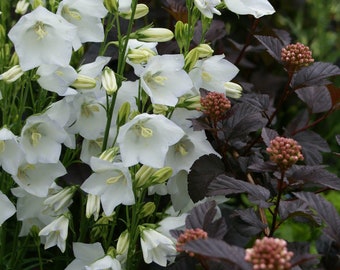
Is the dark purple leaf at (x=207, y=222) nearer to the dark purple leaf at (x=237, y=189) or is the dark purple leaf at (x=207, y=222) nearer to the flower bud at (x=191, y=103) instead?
the dark purple leaf at (x=237, y=189)

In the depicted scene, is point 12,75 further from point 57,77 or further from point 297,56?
point 297,56

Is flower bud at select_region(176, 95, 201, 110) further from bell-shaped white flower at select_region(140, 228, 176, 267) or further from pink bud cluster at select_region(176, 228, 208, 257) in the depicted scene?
pink bud cluster at select_region(176, 228, 208, 257)

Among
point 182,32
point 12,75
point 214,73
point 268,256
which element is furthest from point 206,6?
point 268,256

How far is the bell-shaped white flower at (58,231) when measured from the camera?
1468mm

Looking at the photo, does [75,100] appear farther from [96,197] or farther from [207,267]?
[207,267]

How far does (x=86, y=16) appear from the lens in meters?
1.53

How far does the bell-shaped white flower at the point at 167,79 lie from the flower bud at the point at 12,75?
253 millimetres

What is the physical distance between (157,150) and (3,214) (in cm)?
37

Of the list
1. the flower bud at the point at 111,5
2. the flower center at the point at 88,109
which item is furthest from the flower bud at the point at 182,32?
the flower center at the point at 88,109

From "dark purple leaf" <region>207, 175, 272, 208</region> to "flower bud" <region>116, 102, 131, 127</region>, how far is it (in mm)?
223

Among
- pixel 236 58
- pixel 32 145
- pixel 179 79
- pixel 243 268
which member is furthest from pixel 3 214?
pixel 236 58

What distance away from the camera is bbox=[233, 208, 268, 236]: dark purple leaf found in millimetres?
1346

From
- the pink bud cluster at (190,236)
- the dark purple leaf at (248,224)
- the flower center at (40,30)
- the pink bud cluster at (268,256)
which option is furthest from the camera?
the flower center at (40,30)

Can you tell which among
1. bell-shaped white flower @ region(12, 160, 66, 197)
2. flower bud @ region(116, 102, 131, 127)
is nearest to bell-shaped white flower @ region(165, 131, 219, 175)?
flower bud @ region(116, 102, 131, 127)
